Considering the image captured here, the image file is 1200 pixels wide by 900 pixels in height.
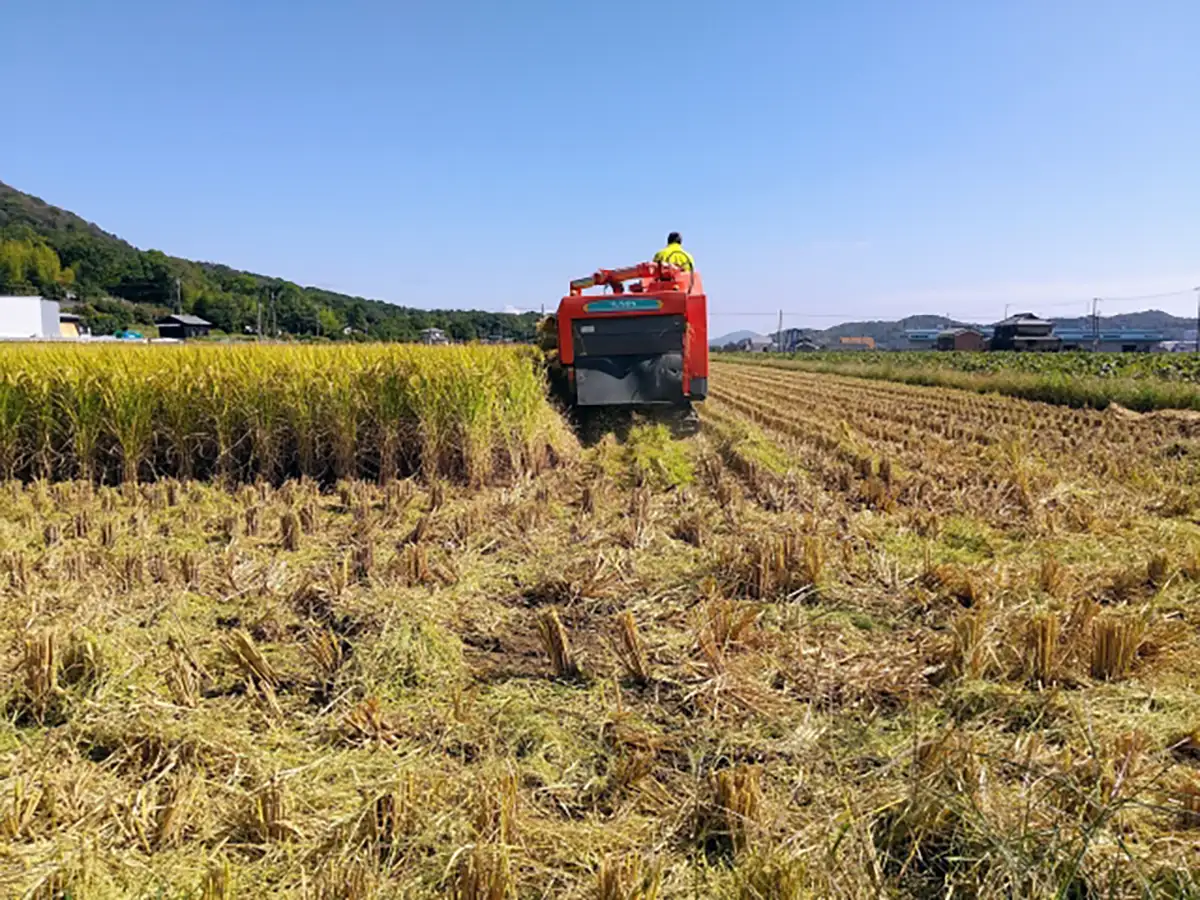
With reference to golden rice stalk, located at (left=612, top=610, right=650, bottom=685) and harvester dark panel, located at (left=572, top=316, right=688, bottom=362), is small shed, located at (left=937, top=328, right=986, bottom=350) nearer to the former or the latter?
harvester dark panel, located at (left=572, top=316, right=688, bottom=362)

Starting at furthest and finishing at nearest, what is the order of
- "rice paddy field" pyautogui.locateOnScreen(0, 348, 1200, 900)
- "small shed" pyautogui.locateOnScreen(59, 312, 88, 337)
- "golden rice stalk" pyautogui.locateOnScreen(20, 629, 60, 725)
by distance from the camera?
"small shed" pyautogui.locateOnScreen(59, 312, 88, 337) < "golden rice stalk" pyautogui.locateOnScreen(20, 629, 60, 725) < "rice paddy field" pyautogui.locateOnScreen(0, 348, 1200, 900)

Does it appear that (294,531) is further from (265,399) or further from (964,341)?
(964,341)

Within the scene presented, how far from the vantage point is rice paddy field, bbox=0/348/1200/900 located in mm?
1924

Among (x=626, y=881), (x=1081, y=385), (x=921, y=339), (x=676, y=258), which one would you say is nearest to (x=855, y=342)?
(x=921, y=339)

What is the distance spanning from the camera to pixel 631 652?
120 inches

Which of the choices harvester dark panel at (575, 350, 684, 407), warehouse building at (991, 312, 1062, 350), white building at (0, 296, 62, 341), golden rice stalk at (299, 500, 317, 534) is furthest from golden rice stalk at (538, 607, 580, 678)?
white building at (0, 296, 62, 341)

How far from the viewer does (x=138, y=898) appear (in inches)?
71.7

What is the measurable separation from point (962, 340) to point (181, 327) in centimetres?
8668

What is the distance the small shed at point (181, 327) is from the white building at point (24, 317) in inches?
624

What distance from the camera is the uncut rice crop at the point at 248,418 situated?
697 centimetres

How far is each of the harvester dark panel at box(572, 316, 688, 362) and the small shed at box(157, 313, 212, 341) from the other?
82827 millimetres

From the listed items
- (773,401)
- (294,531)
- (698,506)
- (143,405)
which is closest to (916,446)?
(698,506)

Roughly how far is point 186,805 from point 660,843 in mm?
1393

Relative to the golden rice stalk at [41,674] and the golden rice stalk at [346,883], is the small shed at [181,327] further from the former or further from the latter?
the golden rice stalk at [346,883]
